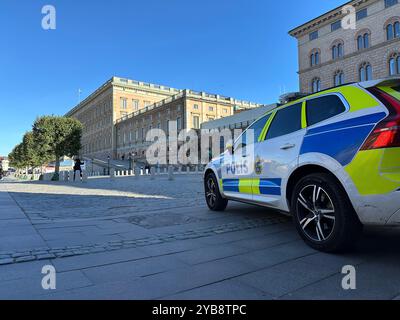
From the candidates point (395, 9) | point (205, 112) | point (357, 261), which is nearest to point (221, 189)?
point (357, 261)

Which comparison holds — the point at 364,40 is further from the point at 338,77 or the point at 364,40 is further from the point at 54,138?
the point at 54,138

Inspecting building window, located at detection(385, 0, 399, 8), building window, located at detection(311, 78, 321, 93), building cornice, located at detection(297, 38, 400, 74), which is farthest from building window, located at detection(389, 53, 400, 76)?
building window, located at detection(311, 78, 321, 93)

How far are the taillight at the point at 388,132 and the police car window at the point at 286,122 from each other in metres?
1.21

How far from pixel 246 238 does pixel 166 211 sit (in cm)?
296

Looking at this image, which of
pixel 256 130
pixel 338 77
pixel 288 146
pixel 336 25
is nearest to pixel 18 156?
pixel 338 77

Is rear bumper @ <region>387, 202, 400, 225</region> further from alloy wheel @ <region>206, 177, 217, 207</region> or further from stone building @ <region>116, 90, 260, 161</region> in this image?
stone building @ <region>116, 90, 260, 161</region>

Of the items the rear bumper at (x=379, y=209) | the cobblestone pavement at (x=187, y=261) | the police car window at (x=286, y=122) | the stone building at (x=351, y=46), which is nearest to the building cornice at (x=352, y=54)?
the stone building at (x=351, y=46)

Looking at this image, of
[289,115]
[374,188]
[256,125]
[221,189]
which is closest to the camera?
[374,188]

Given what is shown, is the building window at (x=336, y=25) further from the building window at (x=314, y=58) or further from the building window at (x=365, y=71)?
the building window at (x=365, y=71)

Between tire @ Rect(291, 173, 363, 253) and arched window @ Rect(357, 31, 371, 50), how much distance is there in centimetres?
4823

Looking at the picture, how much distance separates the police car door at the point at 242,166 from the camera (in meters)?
5.22

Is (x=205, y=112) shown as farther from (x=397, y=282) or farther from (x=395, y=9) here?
(x=397, y=282)

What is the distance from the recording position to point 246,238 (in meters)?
4.55

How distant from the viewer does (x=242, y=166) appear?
5516 mm
